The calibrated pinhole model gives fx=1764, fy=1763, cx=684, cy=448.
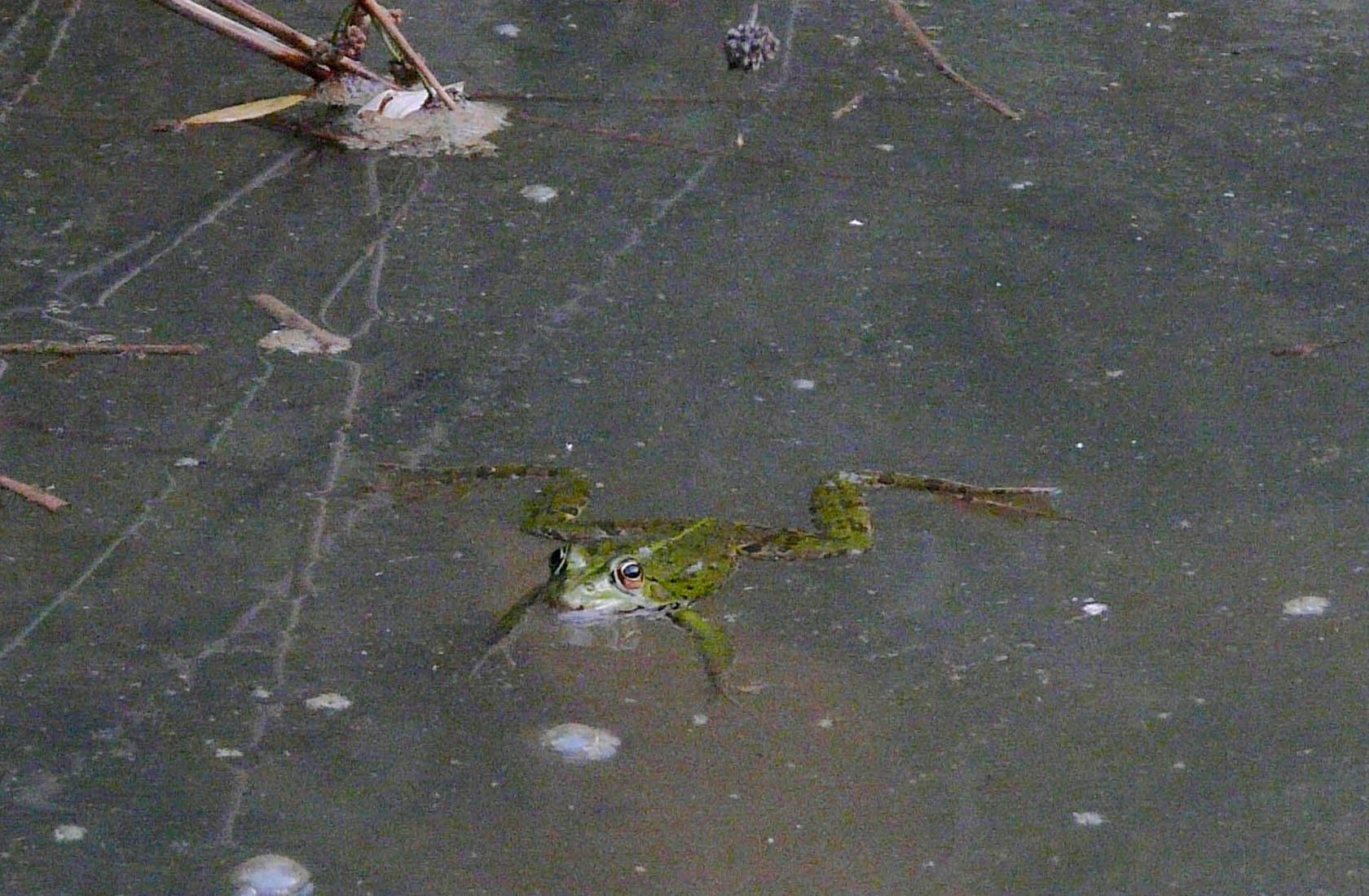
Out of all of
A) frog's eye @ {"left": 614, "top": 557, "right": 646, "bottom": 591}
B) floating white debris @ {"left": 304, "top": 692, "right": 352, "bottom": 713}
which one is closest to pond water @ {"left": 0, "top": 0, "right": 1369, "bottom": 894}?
floating white debris @ {"left": 304, "top": 692, "right": 352, "bottom": 713}

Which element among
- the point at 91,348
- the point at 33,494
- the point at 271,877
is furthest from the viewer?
the point at 91,348

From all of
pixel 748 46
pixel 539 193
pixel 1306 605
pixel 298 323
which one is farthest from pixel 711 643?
pixel 748 46

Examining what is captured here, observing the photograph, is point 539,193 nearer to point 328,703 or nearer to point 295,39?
point 295,39

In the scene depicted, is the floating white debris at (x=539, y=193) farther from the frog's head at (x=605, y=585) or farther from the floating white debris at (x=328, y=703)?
the floating white debris at (x=328, y=703)

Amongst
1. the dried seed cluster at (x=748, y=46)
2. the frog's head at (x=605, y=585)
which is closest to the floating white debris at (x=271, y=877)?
the frog's head at (x=605, y=585)

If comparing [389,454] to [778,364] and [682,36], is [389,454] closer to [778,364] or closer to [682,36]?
[778,364]
